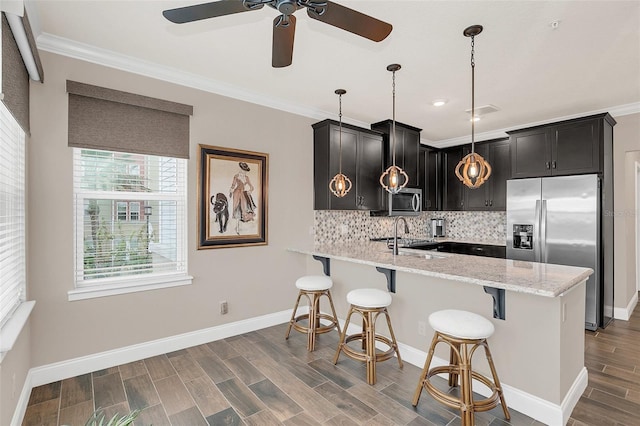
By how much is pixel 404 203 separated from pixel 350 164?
1.29 metres

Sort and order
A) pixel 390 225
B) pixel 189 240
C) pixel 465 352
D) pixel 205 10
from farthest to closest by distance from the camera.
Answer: pixel 390 225 → pixel 189 240 → pixel 465 352 → pixel 205 10

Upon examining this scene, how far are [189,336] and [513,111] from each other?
4514 millimetres

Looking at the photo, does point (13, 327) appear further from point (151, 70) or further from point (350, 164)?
point (350, 164)

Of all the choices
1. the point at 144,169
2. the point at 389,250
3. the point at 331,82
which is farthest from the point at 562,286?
the point at 144,169

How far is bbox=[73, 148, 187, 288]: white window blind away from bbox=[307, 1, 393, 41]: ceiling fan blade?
2141mm

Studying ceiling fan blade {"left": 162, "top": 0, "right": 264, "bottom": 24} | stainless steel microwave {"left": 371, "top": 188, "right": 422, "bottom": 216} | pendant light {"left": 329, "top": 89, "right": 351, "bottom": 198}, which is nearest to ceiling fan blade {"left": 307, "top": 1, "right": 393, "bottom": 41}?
ceiling fan blade {"left": 162, "top": 0, "right": 264, "bottom": 24}

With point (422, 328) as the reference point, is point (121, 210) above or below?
above

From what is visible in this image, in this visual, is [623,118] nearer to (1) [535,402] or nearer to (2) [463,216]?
(2) [463,216]

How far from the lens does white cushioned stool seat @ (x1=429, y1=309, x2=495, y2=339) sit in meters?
1.95

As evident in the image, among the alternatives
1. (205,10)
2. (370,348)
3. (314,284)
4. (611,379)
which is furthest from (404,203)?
(205,10)

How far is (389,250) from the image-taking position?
3.57 m

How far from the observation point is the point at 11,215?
204 cm

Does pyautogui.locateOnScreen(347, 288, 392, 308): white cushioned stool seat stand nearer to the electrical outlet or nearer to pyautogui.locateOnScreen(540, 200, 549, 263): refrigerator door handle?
the electrical outlet

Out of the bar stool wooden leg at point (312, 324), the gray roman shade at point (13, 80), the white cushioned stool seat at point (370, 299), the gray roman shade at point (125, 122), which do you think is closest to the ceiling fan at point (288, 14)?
the gray roman shade at point (13, 80)
